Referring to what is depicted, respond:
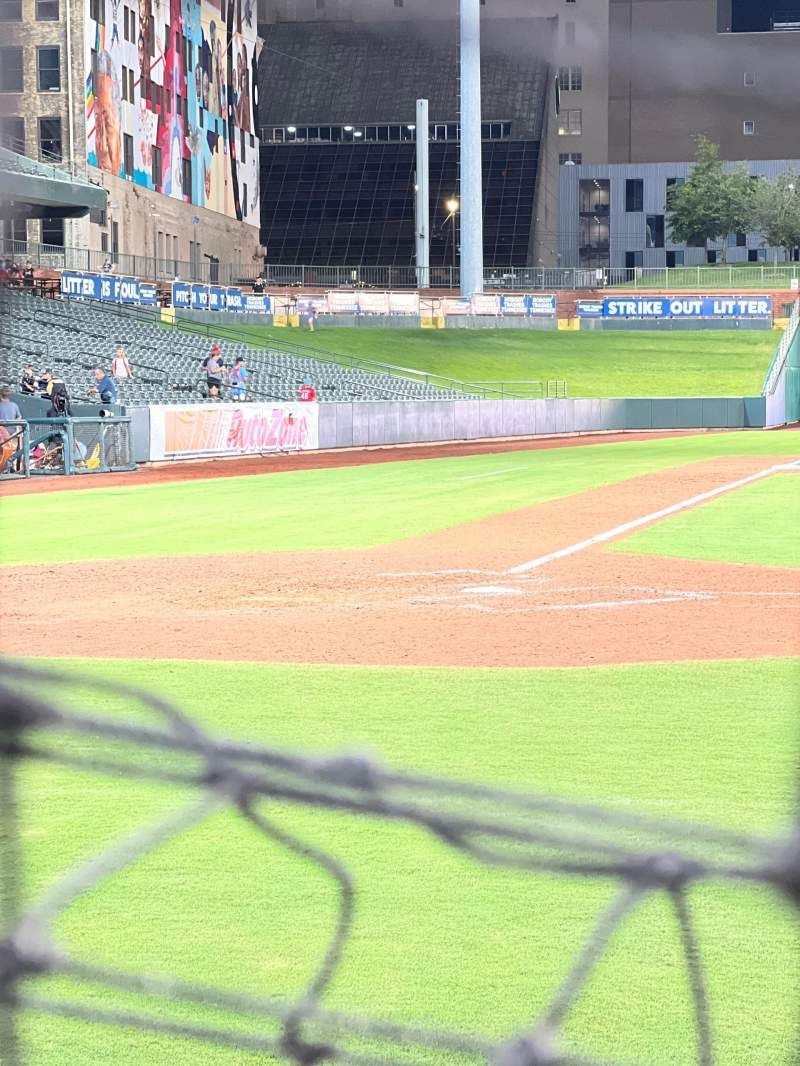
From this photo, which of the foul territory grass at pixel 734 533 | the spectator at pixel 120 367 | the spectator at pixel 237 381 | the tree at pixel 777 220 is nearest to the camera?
the foul territory grass at pixel 734 533

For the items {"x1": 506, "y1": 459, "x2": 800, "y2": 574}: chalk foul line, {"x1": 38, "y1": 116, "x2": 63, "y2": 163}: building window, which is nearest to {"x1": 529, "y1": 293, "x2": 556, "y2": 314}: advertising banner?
{"x1": 506, "y1": 459, "x2": 800, "y2": 574}: chalk foul line

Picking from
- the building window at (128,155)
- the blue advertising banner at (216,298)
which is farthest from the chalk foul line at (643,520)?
the blue advertising banner at (216,298)

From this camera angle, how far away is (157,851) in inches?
213

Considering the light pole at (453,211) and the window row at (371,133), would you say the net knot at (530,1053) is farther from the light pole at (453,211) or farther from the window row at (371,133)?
the light pole at (453,211)

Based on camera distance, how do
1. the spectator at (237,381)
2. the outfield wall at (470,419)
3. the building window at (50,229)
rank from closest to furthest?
the building window at (50,229)
the outfield wall at (470,419)
the spectator at (237,381)

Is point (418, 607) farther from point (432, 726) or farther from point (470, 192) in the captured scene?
point (470, 192)

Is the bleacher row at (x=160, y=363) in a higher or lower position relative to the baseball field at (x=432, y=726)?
higher

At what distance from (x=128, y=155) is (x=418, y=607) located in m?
43.0

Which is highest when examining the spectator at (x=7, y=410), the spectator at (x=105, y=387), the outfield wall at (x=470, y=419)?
the spectator at (x=105, y=387)

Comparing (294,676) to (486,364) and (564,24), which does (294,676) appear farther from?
(486,364)

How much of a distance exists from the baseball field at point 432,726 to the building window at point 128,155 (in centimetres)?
3270

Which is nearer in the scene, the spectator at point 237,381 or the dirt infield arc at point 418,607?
the dirt infield arc at point 418,607

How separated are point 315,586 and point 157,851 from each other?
7874 mm

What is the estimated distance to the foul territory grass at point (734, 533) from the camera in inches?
604
